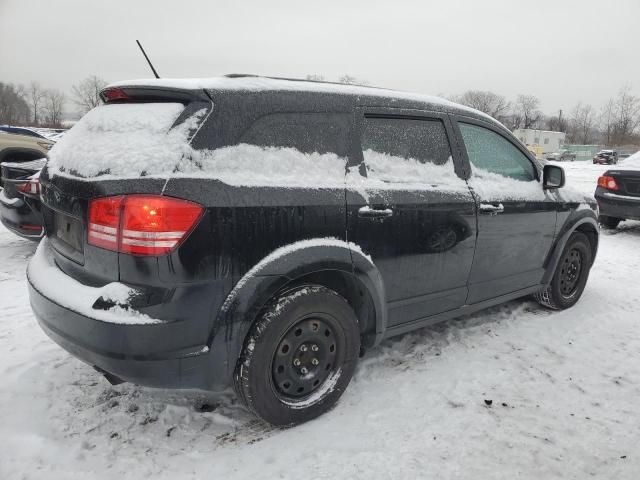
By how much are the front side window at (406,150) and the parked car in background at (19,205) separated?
4.05 meters

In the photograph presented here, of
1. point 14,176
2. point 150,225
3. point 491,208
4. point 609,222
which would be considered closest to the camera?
point 150,225

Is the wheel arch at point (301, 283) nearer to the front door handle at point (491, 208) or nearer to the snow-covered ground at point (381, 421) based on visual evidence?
the snow-covered ground at point (381, 421)

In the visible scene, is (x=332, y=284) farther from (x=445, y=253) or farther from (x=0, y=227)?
(x=0, y=227)

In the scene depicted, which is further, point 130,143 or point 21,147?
point 21,147

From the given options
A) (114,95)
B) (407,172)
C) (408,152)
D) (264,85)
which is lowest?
(407,172)

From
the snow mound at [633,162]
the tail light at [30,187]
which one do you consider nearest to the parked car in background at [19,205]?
the tail light at [30,187]

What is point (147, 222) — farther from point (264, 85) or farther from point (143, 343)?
point (264, 85)

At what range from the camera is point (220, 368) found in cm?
222

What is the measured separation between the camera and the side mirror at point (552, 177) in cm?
392

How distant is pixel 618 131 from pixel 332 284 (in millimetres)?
94405

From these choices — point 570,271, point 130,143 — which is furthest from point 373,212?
point 570,271

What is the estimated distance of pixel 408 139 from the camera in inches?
117

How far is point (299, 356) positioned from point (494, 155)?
224cm

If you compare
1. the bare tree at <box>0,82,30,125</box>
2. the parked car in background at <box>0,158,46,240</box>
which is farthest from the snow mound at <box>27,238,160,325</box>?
the bare tree at <box>0,82,30,125</box>
